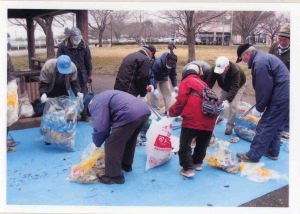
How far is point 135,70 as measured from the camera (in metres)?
3.70

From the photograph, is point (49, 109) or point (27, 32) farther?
point (27, 32)

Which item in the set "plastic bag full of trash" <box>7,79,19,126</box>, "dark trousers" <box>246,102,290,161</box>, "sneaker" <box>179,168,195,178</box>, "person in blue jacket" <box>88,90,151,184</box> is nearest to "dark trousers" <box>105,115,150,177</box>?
"person in blue jacket" <box>88,90,151,184</box>

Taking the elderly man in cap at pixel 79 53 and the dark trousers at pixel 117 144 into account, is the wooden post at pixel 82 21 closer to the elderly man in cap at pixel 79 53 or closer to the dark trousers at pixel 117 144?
the elderly man in cap at pixel 79 53

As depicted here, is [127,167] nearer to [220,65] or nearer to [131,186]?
[131,186]

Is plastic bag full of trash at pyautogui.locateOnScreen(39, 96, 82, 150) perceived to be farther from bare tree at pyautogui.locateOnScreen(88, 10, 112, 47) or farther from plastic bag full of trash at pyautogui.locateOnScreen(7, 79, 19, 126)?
bare tree at pyautogui.locateOnScreen(88, 10, 112, 47)

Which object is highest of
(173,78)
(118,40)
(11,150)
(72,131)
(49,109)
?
(118,40)

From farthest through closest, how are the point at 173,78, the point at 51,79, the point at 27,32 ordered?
the point at 27,32 < the point at 173,78 < the point at 51,79

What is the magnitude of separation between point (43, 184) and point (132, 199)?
0.86 m

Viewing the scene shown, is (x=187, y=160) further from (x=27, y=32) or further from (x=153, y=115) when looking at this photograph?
(x=27, y=32)

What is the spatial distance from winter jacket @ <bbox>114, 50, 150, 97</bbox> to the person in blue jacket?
0.96 meters

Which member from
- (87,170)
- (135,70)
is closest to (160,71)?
(135,70)

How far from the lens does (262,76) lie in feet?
10.2
